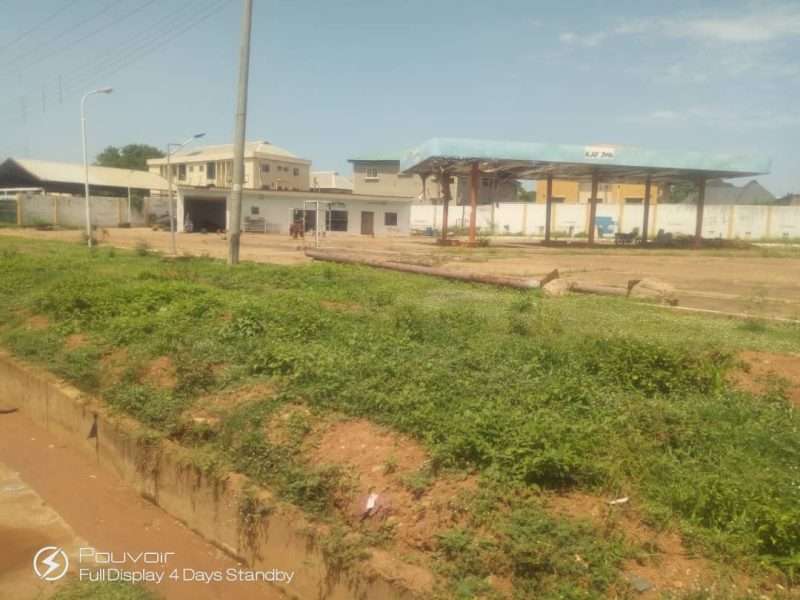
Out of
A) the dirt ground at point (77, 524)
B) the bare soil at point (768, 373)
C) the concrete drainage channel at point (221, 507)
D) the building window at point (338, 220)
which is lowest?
the dirt ground at point (77, 524)

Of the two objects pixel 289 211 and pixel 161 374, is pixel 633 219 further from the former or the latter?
pixel 161 374

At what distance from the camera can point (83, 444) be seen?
5914 mm

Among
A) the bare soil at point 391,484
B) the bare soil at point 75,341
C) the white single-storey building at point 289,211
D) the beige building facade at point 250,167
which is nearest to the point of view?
the bare soil at point 391,484

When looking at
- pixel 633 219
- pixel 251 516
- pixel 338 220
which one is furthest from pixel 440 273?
pixel 633 219

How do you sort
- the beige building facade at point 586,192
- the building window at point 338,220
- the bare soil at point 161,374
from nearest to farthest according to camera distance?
the bare soil at point 161,374
the building window at point 338,220
the beige building facade at point 586,192

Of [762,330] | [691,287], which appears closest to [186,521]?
[762,330]

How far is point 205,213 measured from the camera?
1732 inches

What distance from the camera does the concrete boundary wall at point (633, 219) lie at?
149 feet

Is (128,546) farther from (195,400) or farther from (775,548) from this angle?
(775,548)

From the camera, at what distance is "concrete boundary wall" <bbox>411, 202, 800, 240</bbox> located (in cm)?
4550

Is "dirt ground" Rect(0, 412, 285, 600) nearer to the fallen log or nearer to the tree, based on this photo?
the fallen log

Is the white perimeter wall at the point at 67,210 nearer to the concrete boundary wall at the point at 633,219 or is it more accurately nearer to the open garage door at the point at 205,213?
the open garage door at the point at 205,213

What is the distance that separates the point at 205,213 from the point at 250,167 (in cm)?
834

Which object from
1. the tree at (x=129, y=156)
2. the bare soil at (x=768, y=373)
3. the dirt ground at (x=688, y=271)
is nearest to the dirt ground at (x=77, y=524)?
the bare soil at (x=768, y=373)
